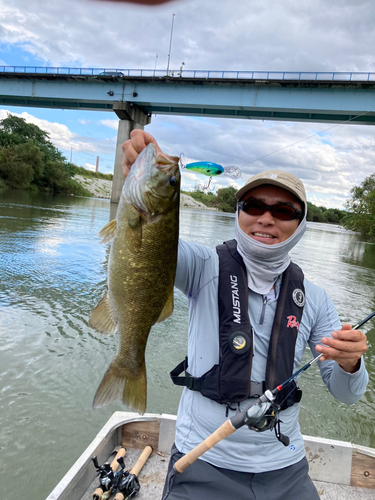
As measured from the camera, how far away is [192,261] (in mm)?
2262

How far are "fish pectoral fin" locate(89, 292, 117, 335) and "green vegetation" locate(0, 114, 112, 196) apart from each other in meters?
52.7

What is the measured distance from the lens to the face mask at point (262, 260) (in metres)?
2.28

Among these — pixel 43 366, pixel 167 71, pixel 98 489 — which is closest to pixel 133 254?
pixel 98 489

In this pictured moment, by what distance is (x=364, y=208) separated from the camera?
41.9m

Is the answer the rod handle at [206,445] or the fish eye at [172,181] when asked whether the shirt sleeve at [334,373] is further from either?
the fish eye at [172,181]

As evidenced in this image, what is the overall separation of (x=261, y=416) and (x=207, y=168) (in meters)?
5.51

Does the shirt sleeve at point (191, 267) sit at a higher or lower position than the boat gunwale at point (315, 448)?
higher

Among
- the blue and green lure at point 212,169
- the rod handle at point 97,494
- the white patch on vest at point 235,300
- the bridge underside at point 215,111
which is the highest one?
the bridge underside at point 215,111

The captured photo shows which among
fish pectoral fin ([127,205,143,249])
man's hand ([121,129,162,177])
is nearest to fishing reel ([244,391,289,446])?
fish pectoral fin ([127,205,143,249])

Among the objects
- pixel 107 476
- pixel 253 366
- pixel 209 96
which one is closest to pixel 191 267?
pixel 253 366

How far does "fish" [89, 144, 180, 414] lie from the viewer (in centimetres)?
189

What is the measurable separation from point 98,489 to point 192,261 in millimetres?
2159

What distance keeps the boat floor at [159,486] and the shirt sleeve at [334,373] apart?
1639mm

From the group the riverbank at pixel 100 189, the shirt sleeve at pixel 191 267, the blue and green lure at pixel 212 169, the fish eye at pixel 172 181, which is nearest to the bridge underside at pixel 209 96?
the blue and green lure at pixel 212 169
